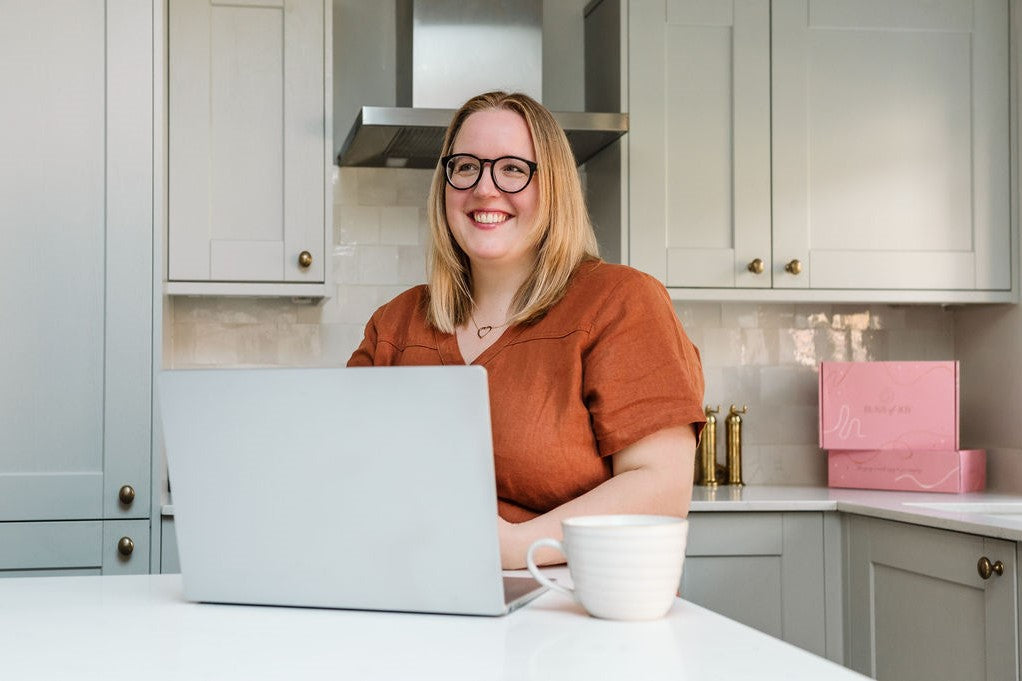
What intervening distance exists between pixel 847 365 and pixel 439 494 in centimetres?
225

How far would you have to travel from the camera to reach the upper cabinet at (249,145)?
2.86 meters

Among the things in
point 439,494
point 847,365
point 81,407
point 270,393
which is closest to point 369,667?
point 439,494

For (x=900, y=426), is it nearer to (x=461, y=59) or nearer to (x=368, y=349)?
(x=461, y=59)

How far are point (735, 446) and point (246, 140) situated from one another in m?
1.51

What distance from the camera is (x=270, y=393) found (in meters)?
1.09

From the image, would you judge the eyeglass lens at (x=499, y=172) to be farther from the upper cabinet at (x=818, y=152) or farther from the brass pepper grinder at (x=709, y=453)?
the brass pepper grinder at (x=709, y=453)

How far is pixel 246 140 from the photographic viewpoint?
2.88m

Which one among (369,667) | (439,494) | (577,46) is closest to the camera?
(369,667)

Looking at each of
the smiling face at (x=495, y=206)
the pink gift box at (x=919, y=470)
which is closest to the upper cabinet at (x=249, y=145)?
the smiling face at (x=495, y=206)

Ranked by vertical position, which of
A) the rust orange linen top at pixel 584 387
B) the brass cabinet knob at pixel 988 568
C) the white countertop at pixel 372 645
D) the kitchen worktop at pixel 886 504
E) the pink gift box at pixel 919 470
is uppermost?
the rust orange linen top at pixel 584 387

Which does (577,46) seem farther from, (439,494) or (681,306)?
(439,494)

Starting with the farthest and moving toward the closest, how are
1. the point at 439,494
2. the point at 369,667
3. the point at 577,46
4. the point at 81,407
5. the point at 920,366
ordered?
the point at 577,46, the point at 920,366, the point at 81,407, the point at 439,494, the point at 369,667

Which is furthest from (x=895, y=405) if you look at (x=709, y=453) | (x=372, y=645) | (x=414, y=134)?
(x=372, y=645)

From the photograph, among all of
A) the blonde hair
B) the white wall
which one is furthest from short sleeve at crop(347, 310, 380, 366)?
the white wall
